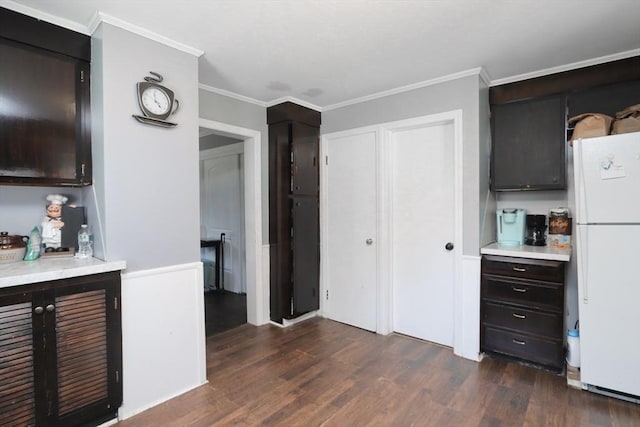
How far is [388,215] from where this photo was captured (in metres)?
3.37

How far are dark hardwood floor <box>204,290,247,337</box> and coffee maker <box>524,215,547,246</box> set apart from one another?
3.06 metres

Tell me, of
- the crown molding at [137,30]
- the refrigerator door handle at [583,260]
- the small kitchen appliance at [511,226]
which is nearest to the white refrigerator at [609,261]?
the refrigerator door handle at [583,260]

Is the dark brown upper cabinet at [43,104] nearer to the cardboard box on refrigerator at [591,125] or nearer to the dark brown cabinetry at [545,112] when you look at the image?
the dark brown cabinetry at [545,112]

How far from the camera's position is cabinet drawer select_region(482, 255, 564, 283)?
2.48 metres

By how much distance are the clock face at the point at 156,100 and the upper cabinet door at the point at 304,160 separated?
1.54m

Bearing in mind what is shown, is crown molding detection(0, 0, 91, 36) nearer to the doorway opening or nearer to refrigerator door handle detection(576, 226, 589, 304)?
the doorway opening

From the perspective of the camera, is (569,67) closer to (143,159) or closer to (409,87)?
(409,87)

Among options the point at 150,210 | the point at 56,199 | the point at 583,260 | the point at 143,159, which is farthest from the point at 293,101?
the point at 583,260

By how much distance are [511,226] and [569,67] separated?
1387 millimetres

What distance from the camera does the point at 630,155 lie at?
6.75 feet

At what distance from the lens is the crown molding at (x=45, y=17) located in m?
1.80

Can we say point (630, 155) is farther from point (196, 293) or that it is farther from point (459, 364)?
point (196, 293)

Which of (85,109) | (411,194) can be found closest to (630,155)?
(411,194)

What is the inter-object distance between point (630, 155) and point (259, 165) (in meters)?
3.03
